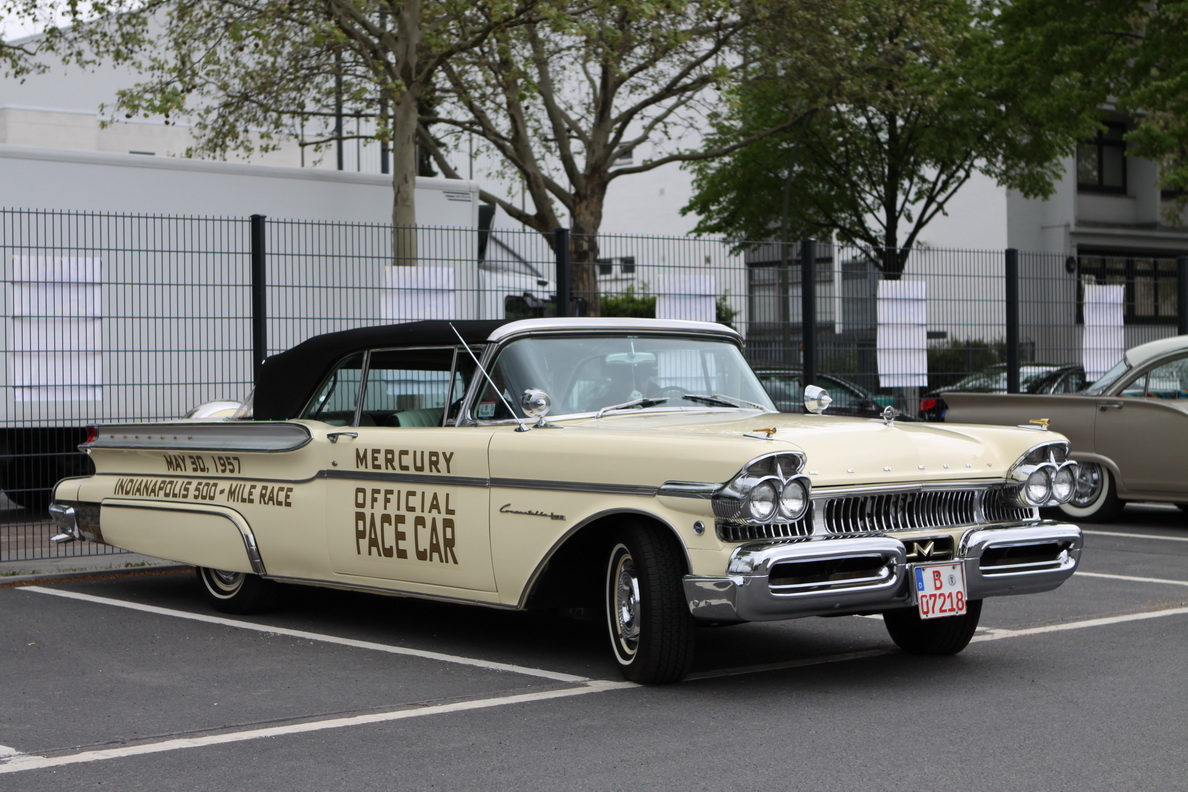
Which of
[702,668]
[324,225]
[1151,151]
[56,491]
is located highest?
[1151,151]

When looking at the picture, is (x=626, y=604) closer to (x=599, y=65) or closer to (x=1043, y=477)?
(x=1043, y=477)

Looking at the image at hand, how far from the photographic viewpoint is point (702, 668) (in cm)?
635

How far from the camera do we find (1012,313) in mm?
14812

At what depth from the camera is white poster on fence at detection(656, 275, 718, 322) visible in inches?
500

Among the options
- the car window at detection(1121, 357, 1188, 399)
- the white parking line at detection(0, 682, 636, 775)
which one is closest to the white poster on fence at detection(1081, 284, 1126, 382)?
the car window at detection(1121, 357, 1188, 399)

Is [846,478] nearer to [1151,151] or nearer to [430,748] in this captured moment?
[430,748]

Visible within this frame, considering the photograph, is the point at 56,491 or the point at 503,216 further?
the point at 503,216

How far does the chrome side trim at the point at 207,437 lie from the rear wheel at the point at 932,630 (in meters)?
2.99

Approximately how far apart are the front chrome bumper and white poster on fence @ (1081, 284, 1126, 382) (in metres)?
10.2

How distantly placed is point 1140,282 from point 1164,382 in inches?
161

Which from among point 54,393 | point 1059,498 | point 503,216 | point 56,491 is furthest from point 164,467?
point 503,216

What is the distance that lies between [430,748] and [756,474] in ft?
5.15

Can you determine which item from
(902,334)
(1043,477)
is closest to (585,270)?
(902,334)

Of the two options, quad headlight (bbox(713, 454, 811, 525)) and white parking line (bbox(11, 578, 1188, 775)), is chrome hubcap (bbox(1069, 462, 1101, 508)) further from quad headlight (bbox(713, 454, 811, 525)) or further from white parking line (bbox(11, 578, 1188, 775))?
quad headlight (bbox(713, 454, 811, 525))
